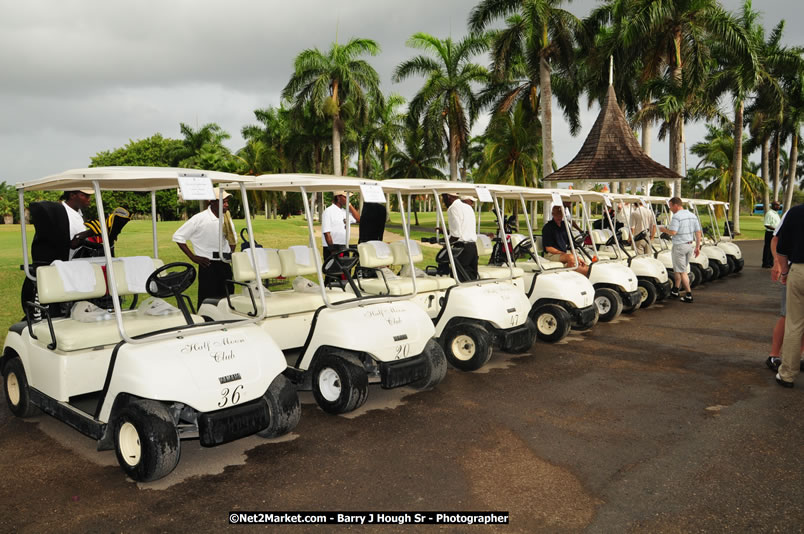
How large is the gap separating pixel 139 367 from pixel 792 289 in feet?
18.4

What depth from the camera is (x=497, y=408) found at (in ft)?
17.2

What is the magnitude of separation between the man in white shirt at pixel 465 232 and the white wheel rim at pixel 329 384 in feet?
9.10

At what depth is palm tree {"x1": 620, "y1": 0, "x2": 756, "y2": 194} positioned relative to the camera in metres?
24.6

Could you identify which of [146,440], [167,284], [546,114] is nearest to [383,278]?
[167,284]

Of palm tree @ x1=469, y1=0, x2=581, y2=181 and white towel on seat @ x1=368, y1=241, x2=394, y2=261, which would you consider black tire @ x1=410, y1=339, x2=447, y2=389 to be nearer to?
white towel on seat @ x1=368, y1=241, x2=394, y2=261

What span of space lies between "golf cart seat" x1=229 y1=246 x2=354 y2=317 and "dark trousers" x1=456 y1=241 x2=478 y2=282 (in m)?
1.66

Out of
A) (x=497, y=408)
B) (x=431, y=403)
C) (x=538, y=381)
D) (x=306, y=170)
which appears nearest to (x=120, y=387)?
(x=431, y=403)

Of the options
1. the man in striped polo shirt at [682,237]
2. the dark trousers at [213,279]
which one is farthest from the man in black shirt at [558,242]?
the dark trousers at [213,279]

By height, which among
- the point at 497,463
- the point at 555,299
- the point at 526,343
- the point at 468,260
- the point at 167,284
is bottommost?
the point at 497,463

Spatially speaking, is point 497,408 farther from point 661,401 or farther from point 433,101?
point 433,101

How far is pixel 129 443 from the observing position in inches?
154

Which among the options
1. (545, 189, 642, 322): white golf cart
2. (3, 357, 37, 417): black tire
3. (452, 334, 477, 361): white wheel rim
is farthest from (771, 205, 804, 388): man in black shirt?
(3, 357, 37, 417): black tire

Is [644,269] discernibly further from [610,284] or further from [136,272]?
[136,272]

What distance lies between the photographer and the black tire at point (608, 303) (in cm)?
906
